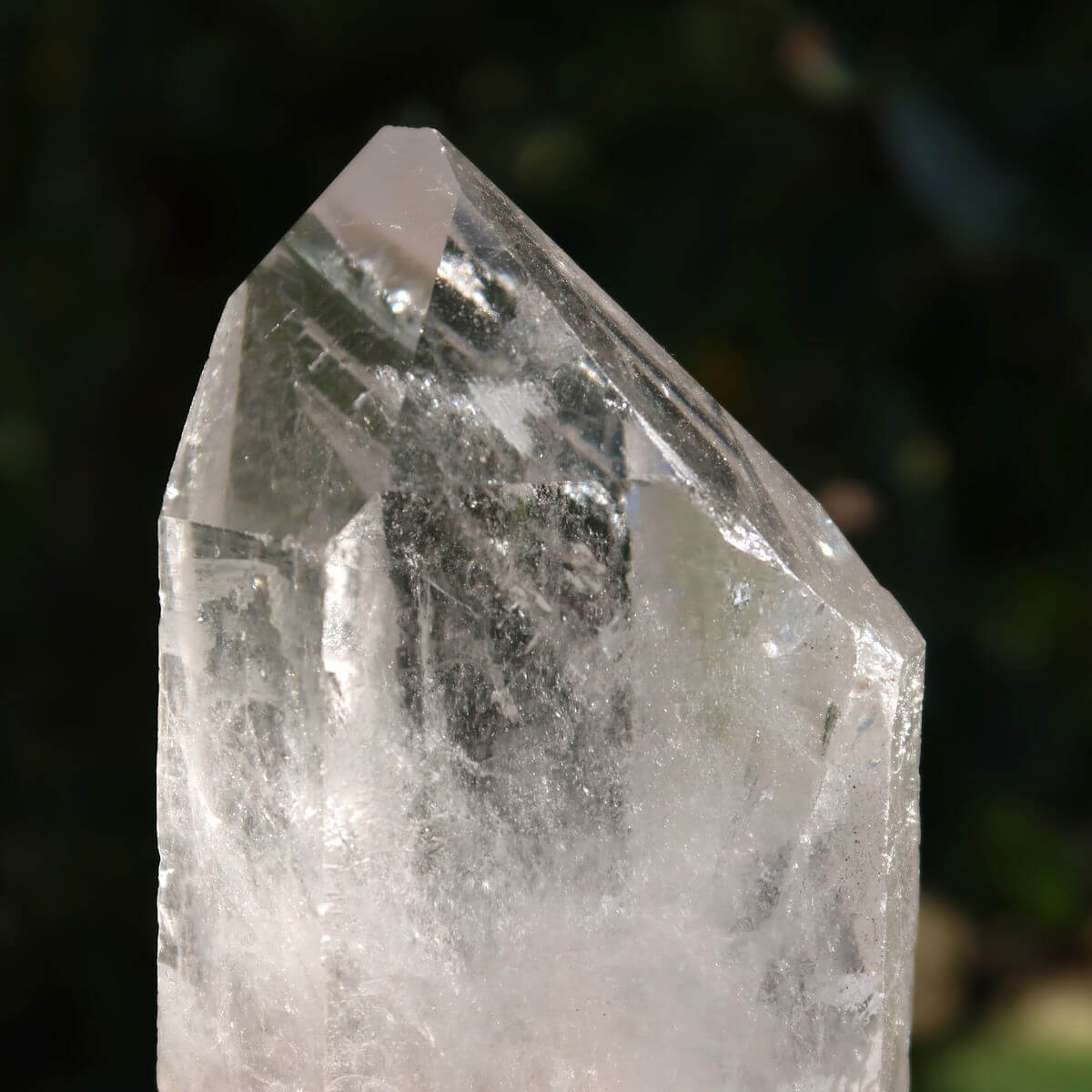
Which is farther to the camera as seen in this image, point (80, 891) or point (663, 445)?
point (80, 891)

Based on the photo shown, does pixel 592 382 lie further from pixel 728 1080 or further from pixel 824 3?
pixel 824 3

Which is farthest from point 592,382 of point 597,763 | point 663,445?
point 597,763

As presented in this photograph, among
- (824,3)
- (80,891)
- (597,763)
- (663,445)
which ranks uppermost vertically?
(824,3)

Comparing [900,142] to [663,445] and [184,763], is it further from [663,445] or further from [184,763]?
[184,763]

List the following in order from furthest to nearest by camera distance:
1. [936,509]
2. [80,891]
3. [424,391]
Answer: [80,891] → [936,509] → [424,391]

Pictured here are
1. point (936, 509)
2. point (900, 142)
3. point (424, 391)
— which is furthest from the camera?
point (936, 509)

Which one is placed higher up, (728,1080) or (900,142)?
(900,142)
